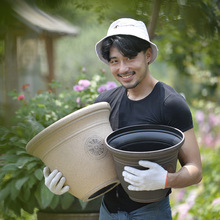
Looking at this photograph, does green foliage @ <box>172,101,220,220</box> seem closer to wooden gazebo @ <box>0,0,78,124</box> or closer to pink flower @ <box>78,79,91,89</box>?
pink flower @ <box>78,79,91,89</box>

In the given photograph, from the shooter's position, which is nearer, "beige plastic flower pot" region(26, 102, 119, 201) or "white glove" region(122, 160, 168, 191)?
"white glove" region(122, 160, 168, 191)

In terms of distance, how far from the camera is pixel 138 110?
4.30 ft

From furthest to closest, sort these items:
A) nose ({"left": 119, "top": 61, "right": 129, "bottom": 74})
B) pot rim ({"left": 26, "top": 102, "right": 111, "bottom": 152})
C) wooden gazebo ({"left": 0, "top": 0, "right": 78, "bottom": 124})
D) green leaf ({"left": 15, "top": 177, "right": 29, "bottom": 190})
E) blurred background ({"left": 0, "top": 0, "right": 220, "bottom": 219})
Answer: green leaf ({"left": 15, "top": 177, "right": 29, "bottom": 190}), nose ({"left": 119, "top": 61, "right": 129, "bottom": 74}), pot rim ({"left": 26, "top": 102, "right": 111, "bottom": 152}), blurred background ({"left": 0, "top": 0, "right": 220, "bottom": 219}), wooden gazebo ({"left": 0, "top": 0, "right": 78, "bottom": 124})

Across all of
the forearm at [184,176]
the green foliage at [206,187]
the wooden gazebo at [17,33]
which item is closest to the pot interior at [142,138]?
the forearm at [184,176]

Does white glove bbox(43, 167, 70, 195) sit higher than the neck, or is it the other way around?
the neck

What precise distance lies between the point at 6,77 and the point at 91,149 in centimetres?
360

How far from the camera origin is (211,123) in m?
4.39

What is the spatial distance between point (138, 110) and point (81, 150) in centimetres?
28

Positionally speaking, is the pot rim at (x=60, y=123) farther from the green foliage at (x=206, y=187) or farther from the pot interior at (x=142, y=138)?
the green foliage at (x=206, y=187)

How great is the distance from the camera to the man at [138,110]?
1228 millimetres

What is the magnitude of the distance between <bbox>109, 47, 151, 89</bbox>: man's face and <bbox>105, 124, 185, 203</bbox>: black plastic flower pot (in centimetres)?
19

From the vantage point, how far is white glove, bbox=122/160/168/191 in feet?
3.55

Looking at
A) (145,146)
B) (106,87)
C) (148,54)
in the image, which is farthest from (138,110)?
(106,87)

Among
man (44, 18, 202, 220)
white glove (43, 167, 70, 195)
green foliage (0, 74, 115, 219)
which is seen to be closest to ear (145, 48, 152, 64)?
man (44, 18, 202, 220)
